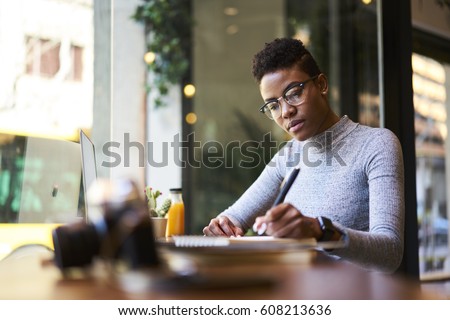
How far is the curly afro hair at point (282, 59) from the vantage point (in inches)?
63.0

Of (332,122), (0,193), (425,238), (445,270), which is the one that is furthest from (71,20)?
(445,270)

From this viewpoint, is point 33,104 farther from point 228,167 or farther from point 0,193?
point 228,167

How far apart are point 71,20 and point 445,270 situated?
2893mm

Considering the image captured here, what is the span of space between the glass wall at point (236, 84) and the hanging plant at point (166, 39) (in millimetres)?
115

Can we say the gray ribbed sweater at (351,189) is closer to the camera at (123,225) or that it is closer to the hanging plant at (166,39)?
the camera at (123,225)

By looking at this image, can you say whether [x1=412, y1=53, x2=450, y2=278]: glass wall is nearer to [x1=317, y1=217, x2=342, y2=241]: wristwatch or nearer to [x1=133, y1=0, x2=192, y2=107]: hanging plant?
[x1=133, y1=0, x2=192, y2=107]: hanging plant

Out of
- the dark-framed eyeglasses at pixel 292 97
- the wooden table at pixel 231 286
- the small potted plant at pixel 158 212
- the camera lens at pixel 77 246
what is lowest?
the wooden table at pixel 231 286

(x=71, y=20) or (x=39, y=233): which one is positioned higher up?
(x=71, y=20)

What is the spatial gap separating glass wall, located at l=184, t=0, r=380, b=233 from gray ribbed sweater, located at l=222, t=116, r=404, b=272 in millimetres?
2597

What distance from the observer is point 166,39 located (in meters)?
4.55

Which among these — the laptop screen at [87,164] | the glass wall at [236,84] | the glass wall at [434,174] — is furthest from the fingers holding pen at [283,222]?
the glass wall at [236,84]

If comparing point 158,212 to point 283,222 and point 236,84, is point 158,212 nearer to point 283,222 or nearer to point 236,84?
point 283,222

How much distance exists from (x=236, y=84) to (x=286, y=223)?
3897mm

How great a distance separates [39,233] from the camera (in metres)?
2.63
